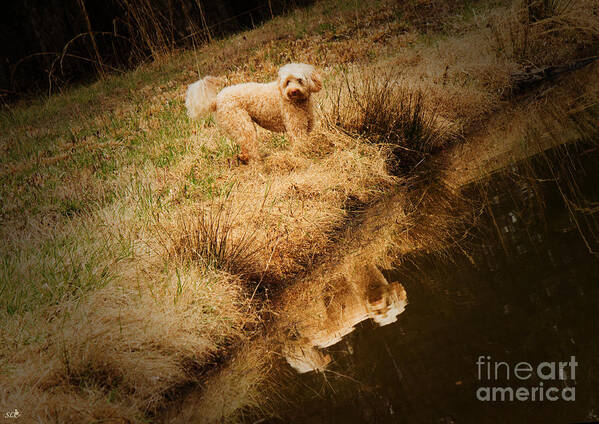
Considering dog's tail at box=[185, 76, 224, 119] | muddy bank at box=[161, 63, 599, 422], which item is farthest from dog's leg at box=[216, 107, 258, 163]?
muddy bank at box=[161, 63, 599, 422]

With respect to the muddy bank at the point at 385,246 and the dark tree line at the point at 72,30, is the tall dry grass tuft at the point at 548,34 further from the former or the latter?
the dark tree line at the point at 72,30

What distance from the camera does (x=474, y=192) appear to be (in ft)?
13.3

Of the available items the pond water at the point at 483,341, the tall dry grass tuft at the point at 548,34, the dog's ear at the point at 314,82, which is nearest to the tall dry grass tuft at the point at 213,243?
the pond water at the point at 483,341

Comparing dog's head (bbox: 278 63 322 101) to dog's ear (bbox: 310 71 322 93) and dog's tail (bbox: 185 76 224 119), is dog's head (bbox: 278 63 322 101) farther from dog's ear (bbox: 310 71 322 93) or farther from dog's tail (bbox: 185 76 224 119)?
dog's tail (bbox: 185 76 224 119)

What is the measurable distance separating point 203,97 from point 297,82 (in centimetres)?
101

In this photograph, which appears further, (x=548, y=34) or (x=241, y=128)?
(x=548, y=34)

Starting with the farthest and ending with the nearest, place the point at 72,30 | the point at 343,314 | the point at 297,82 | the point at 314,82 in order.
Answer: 1. the point at 72,30
2. the point at 314,82
3. the point at 297,82
4. the point at 343,314

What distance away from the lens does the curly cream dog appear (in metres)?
5.02

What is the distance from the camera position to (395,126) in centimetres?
535

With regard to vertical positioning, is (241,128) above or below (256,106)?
below

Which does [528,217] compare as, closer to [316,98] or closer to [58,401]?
[58,401]

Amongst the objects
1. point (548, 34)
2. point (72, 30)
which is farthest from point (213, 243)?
point (72, 30)
